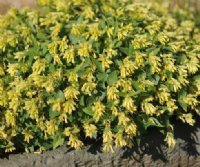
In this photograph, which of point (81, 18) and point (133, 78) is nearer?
point (133, 78)

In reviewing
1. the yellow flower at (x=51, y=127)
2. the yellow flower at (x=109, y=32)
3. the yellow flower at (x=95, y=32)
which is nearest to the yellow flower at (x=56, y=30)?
the yellow flower at (x=95, y=32)

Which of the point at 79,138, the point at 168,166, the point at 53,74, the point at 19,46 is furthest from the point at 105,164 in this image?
the point at 19,46

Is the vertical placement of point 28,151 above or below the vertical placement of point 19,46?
below

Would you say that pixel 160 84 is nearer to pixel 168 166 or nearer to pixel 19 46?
pixel 168 166

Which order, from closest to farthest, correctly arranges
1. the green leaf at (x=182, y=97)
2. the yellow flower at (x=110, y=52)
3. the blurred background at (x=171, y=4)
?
1. the yellow flower at (x=110, y=52)
2. the green leaf at (x=182, y=97)
3. the blurred background at (x=171, y=4)

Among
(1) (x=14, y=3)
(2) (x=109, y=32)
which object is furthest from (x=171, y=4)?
(2) (x=109, y=32)

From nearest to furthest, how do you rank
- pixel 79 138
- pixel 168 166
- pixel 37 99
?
pixel 37 99, pixel 79 138, pixel 168 166

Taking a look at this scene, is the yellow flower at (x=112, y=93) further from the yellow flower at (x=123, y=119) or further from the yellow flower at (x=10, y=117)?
the yellow flower at (x=10, y=117)
